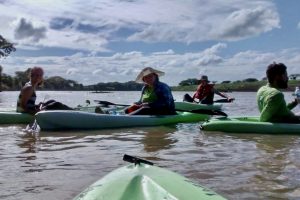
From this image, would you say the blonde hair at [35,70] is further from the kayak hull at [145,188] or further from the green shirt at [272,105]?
the kayak hull at [145,188]

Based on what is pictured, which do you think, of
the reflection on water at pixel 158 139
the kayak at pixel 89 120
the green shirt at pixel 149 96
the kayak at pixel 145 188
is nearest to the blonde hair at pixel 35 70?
the kayak at pixel 89 120

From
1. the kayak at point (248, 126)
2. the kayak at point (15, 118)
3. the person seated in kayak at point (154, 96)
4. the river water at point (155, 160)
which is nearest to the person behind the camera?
the river water at point (155, 160)

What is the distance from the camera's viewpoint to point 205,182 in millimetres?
4367

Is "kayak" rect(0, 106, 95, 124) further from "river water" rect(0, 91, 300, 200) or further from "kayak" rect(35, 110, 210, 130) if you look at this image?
"river water" rect(0, 91, 300, 200)

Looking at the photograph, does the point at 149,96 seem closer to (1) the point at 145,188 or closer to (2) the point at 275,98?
(2) the point at 275,98

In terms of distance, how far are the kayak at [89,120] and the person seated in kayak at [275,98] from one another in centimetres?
264

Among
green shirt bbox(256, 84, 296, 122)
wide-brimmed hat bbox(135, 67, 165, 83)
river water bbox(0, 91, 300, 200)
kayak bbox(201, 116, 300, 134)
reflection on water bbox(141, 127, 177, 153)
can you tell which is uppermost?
wide-brimmed hat bbox(135, 67, 165, 83)

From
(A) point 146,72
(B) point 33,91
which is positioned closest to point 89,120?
(B) point 33,91

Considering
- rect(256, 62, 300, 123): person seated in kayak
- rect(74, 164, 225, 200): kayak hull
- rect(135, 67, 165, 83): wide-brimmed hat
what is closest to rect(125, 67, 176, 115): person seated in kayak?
rect(135, 67, 165, 83): wide-brimmed hat

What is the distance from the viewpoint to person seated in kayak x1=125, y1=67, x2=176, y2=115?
1055 centimetres

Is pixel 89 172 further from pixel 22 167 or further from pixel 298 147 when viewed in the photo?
pixel 298 147

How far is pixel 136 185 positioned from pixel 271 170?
2.58 m

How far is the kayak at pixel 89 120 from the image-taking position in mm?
9406

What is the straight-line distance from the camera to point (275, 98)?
8.03m
